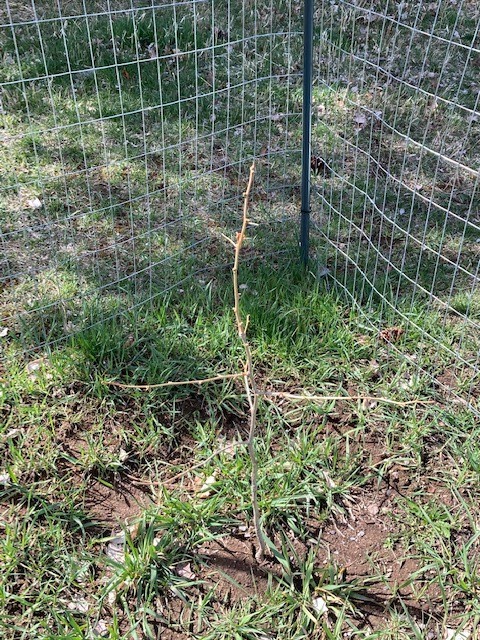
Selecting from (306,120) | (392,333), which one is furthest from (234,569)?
(306,120)

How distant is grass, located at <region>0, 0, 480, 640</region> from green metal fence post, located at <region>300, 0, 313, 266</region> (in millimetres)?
122

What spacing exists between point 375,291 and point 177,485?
1300 millimetres

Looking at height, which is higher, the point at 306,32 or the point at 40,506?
the point at 306,32

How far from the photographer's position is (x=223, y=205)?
3.64m

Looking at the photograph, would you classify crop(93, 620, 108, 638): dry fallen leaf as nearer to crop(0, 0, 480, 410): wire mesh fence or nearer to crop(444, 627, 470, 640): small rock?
crop(444, 627, 470, 640): small rock

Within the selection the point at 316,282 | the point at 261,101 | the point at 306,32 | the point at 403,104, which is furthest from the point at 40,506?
the point at 403,104

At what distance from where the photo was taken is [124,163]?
12.9ft

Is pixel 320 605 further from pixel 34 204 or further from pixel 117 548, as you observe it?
pixel 34 204

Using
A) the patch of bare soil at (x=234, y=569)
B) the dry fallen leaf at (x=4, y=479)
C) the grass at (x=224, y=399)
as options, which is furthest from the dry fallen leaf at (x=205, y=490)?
the dry fallen leaf at (x=4, y=479)

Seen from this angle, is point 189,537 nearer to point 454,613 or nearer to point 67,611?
point 67,611

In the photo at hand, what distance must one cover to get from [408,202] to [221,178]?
107 centimetres

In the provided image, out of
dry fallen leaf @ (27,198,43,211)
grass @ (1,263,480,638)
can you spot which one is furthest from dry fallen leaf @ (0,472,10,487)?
dry fallen leaf @ (27,198,43,211)

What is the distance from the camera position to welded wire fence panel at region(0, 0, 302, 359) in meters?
3.04

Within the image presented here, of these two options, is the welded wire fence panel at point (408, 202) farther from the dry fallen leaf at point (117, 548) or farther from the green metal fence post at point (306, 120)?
the dry fallen leaf at point (117, 548)
